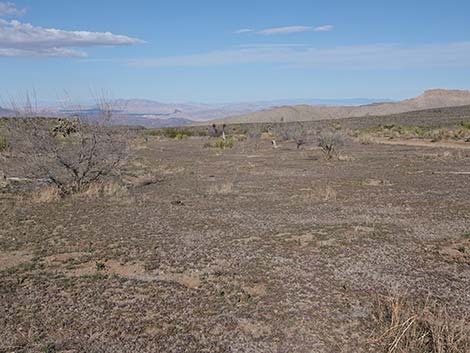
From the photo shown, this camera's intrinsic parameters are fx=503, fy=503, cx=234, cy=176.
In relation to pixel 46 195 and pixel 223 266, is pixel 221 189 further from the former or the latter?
pixel 223 266

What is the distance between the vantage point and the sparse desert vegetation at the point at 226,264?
6.95 m

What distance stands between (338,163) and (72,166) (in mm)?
16537

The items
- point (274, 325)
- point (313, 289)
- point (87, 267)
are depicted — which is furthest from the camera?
point (87, 267)

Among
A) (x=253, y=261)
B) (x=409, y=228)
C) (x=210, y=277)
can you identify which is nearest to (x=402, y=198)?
(x=409, y=228)

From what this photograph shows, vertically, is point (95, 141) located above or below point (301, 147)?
above

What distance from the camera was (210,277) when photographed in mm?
9227

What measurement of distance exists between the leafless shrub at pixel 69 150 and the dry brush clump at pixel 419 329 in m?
13.8

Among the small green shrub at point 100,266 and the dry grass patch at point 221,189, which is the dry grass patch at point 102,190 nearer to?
the dry grass patch at point 221,189

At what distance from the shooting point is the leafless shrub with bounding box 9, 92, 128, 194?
18031 millimetres


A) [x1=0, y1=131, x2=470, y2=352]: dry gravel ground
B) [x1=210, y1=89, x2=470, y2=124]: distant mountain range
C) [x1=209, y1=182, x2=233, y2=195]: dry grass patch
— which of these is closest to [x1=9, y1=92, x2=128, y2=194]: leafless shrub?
[x1=0, y1=131, x2=470, y2=352]: dry gravel ground

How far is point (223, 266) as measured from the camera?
9.84 m

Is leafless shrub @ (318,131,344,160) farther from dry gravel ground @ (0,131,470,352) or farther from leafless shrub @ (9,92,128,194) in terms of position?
leafless shrub @ (9,92,128,194)

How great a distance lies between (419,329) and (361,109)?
161 m

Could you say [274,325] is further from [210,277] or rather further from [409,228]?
[409,228]
